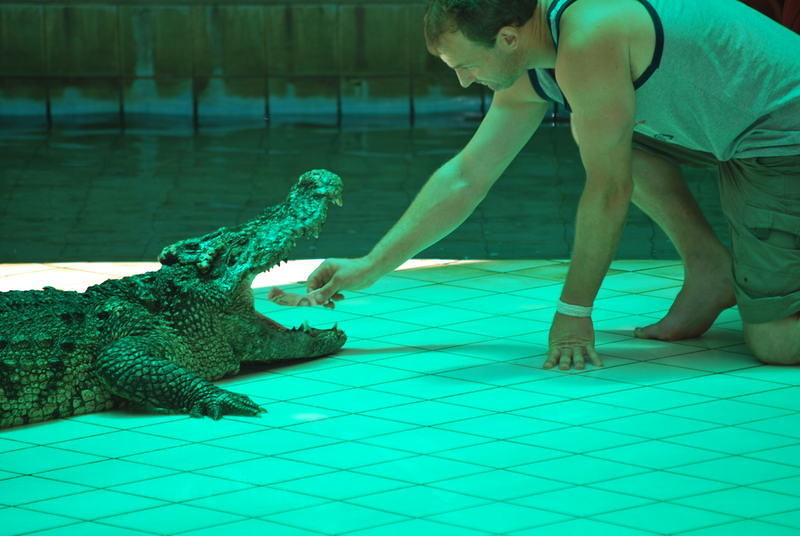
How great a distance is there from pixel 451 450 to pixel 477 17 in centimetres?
102

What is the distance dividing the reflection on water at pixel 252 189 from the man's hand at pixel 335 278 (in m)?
1.97

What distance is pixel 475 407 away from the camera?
3127mm

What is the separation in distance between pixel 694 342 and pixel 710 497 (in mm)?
1155

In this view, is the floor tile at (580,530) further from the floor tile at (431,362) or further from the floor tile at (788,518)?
the floor tile at (431,362)

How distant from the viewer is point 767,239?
3.34m

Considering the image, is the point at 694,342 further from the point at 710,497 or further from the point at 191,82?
the point at 191,82

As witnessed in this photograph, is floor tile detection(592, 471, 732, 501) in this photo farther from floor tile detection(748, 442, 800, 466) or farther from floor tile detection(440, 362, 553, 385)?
floor tile detection(440, 362, 553, 385)

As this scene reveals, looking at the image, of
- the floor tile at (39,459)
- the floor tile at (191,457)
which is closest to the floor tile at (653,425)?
the floor tile at (191,457)

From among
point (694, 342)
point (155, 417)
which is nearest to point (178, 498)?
point (155, 417)

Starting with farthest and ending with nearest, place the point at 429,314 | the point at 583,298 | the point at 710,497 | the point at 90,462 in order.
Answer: the point at 429,314, the point at 583,298, the point at 90,462, the point at 710,497

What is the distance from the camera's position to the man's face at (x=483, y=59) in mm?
3141

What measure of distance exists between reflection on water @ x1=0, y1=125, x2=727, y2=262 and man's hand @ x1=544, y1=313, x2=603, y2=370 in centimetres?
214

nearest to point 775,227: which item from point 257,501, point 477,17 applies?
point 477,17

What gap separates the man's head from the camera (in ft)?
10.1
